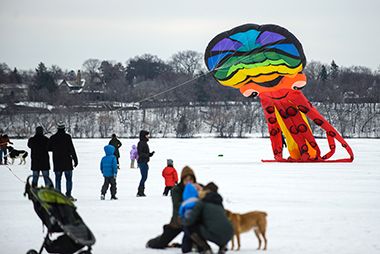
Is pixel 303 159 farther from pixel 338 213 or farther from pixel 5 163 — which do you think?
pixel 338 213

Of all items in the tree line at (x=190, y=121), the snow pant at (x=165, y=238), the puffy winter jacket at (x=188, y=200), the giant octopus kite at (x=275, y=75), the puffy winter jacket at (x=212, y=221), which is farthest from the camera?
the tree line at (x=190, y=121)

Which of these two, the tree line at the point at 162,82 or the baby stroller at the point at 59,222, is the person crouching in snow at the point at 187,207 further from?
Result: the tree line at the point at 162,82

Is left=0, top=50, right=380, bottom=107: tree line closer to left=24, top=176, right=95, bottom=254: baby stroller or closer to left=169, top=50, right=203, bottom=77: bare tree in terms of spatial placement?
left=169, top=50, right=203, bottom=77: bare tree

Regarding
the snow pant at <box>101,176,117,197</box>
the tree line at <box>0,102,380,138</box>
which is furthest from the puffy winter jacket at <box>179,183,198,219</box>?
the tree line at <box>0,102,380,138</box>

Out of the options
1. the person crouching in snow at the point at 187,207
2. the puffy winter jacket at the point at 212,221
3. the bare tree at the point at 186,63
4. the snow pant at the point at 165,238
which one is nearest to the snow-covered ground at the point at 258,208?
the snow pant at the point at 165,238

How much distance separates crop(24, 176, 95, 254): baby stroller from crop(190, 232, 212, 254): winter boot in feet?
3.62

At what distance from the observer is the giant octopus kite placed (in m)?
22.9

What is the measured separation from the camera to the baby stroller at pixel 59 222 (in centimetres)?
724

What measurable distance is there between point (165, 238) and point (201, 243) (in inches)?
39.2

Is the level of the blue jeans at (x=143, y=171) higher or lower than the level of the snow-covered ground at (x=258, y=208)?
higher

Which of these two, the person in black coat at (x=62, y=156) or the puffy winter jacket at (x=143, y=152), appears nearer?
the person in black coat at (x=62, y=156)

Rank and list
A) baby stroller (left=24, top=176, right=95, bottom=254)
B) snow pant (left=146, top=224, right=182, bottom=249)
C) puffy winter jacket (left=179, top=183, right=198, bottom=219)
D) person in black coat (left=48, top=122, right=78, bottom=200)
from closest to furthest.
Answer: puffy winter jacket (left=179, top=183, right=198, bottom=219) < baby stroller (left=24, top=176, right=95, bottom=254) < snow pant (left=146, top=224, right=182, bottom=249) < person in black coat (left=48, top=122, right=78, bottom=200)

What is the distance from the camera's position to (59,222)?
731 cm

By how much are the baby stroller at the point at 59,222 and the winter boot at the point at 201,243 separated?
1103 millimetres
